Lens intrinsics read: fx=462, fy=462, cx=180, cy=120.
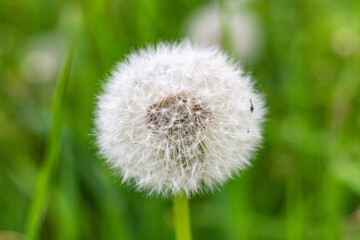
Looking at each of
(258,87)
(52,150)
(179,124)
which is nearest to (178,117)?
(179,124)

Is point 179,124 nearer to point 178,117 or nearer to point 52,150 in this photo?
point 178,117

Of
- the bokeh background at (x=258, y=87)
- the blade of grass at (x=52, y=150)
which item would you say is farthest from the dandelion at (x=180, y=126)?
the bokeh background at (x=258, y=87)

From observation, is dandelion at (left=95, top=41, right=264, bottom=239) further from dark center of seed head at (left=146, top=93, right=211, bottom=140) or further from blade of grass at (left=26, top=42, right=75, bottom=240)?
blade of grass at (left=26, top=42, right=75, bottom=240)

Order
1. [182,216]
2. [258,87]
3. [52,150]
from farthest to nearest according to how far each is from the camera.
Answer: [258,87]
[52,150]
[182,216]

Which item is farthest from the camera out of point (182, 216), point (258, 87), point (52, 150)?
point (258, 87)

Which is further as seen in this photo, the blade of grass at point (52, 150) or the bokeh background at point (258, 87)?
the bokeh background at point (258, 87)

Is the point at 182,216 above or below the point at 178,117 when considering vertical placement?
below

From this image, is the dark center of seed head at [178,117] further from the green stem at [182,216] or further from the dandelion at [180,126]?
the green stem at [182,216]

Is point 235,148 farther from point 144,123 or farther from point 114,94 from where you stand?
point 114,94
